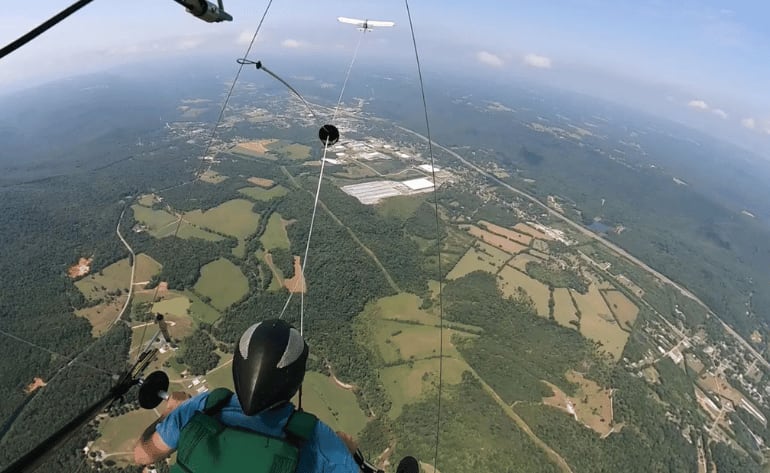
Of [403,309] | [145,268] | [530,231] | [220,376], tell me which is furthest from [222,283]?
[530,231]

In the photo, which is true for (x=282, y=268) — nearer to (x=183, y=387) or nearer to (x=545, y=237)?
(x=183, y=387)

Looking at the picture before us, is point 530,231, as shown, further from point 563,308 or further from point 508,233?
point 563,308

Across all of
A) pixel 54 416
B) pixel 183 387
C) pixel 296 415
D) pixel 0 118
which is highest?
pixel 296 415

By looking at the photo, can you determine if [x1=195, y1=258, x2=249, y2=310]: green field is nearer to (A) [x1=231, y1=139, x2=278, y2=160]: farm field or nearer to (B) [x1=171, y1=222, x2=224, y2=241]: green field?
(B) [x1=171, y1=222, x2=224, y2=241]: green field

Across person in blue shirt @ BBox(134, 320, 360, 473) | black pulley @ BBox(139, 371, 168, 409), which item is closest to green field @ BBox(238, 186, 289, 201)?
black pulley @ BBox(139, 371, 168, 409)

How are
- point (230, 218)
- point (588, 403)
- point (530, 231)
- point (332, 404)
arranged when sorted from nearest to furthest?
point (332, 404) → point (588, 403) → point (230, 218) → point (530, 231)

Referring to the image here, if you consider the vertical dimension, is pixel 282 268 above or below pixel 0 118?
above

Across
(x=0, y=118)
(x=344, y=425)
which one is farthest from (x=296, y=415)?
(x=0, y=118)
